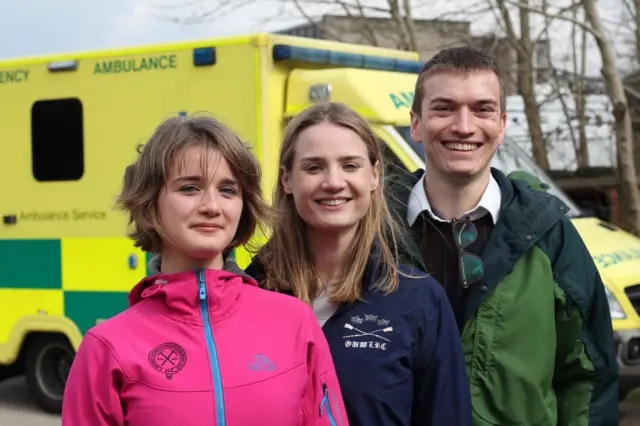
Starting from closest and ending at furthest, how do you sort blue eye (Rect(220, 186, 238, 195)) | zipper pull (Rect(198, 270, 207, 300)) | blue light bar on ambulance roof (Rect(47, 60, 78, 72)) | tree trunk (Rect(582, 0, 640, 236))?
zipper pull (Rect(198, 270, 207, 300)), blue eye (Rect(220, 186, 238, 195)), blue light bar on ambulance roof (Rect(47, 60, 78, 72)), tree trunk (Rect(582, 0, 640, 236))

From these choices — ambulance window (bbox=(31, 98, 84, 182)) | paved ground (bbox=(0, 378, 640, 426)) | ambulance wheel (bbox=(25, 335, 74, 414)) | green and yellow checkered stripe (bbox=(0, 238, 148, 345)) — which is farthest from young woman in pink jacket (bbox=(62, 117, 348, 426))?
ambulance wheel (bbox=(25, 335, 74, 414))

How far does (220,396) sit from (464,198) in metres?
1.02

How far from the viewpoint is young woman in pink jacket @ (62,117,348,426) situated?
2.16m

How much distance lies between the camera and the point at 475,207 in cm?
284

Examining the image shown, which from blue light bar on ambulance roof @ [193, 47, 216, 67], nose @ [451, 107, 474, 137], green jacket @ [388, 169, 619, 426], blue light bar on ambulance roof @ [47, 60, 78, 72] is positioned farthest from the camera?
→ blue light bar on ambulance roof @ [47, 60, 78, 72]

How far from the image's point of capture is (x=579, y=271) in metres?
2.75

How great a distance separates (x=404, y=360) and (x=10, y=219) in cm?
572

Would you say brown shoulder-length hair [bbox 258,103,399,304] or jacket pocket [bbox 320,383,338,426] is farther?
brown shoulder-length hair [bbox 258,103,399,304]

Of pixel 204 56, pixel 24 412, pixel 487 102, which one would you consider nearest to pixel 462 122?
pixel 487 102

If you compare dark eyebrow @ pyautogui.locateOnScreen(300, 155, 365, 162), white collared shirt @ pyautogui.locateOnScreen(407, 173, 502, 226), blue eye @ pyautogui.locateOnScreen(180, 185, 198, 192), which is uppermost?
dark eyebrow @ pyautogui.locateOnScreen(300, 155, 365, 162)

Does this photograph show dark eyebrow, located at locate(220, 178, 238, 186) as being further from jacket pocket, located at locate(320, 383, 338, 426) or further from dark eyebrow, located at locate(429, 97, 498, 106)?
dark eyebrow, located at locate(429, 97, 498, 106)

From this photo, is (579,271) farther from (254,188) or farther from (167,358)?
(167,358)

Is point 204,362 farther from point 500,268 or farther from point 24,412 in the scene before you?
point 24,412

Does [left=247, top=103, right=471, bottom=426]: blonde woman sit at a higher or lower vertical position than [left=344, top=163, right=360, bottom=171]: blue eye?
lower
